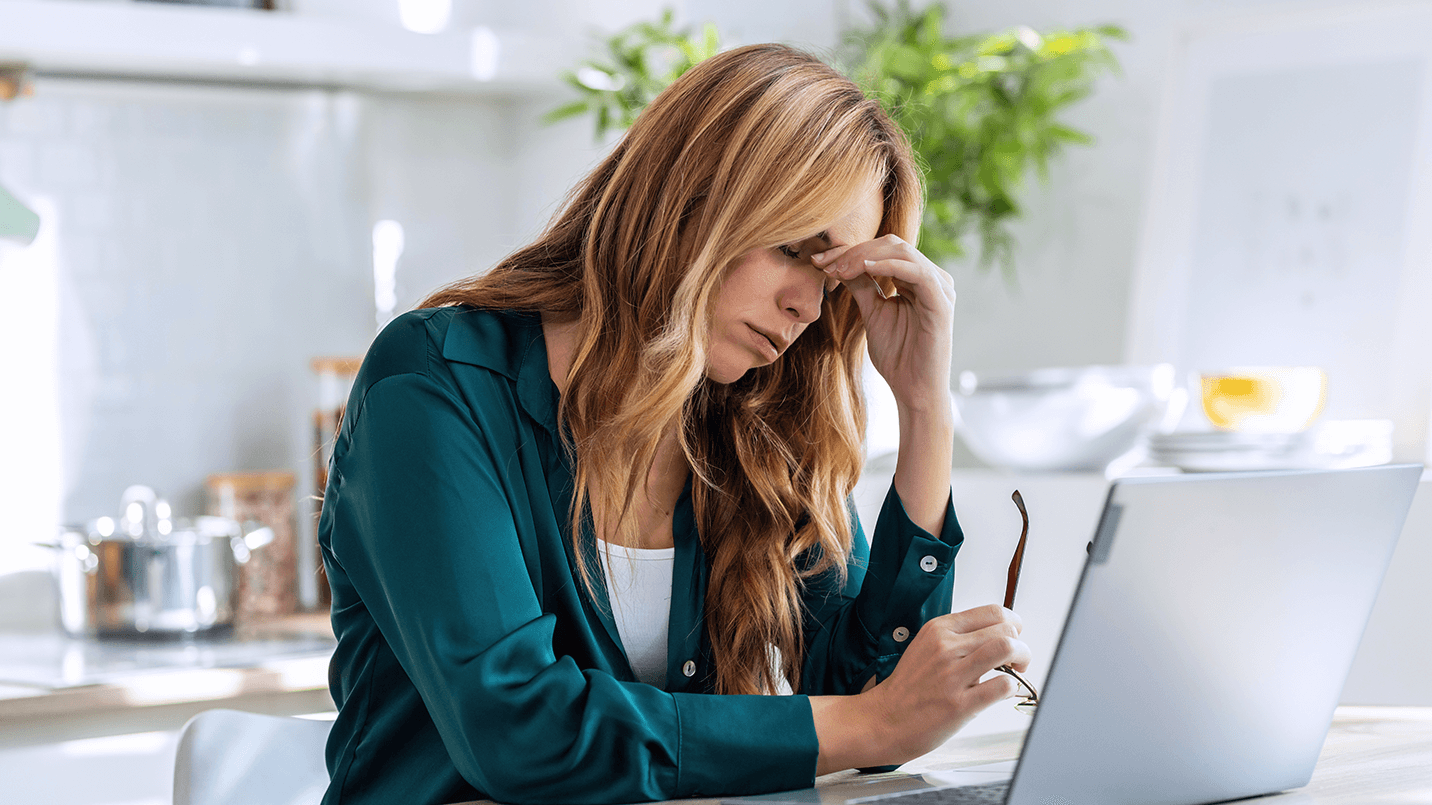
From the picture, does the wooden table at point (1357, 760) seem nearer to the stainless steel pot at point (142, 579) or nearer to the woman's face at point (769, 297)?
the woman's face at point (769, 297)

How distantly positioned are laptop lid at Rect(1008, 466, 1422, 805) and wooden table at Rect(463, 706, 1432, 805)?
43 millimetres

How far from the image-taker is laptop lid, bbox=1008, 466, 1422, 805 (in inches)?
31.1

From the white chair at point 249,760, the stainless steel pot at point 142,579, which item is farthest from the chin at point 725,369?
the stainless steel pot at point 142,579

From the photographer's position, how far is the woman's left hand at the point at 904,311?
47.0 inches

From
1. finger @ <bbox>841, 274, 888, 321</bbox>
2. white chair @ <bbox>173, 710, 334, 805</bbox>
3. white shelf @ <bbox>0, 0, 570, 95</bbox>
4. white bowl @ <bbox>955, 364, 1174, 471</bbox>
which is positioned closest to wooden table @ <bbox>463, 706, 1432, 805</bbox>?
white chair @ <bbox>173, 710, 334, 805</bbox>

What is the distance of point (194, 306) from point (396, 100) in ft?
1.85

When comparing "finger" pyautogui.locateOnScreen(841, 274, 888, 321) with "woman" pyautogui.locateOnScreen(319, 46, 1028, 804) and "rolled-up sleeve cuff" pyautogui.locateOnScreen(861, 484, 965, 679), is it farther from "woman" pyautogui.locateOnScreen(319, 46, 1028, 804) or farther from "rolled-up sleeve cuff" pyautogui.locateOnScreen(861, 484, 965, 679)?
"rolled-up sleeve cuff" pyautogui.locateOnScreen(861, 484, 965, 679)

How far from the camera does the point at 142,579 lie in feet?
7.12

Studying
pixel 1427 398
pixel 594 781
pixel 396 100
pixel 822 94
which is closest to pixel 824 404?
pixel 822 94

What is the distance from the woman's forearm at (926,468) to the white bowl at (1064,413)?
683mm

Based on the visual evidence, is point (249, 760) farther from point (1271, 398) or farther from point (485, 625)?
point (1271, 398)

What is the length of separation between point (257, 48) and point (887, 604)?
157 cm

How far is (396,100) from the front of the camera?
2.68 meters

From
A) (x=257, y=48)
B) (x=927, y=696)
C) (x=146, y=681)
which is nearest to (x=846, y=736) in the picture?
(x=927, y=696)
